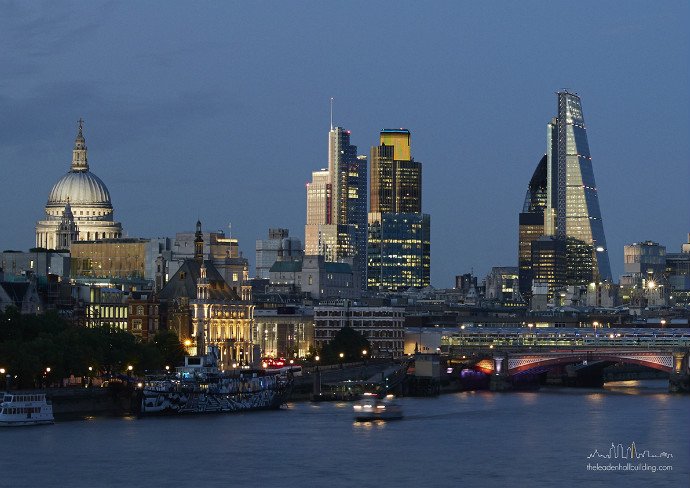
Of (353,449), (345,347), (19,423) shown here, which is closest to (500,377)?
(345,347)

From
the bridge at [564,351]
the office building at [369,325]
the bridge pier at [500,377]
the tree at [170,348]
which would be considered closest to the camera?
the tree at [170,348]

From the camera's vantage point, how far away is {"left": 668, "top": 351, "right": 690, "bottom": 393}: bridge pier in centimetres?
13475

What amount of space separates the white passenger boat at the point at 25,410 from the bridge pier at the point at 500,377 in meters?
47.4

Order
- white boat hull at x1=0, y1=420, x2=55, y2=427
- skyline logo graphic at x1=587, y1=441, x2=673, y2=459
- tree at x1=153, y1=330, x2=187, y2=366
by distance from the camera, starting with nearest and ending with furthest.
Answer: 1. skyline logo graphic at x1=587, y1=441, x2=673, y2=459
2. white boat hull at x1=0, y1=420, x2=55, y2=427
3. tree at x1=153, y1=330, x2=187, y2=366

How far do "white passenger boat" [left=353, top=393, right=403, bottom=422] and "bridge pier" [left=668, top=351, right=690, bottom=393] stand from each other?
31726mm

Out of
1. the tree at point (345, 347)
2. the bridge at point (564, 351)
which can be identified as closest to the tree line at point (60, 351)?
the tree at point (345, 347)

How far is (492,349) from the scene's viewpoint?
479ft

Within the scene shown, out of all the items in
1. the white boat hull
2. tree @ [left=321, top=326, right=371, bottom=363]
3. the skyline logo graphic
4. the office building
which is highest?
the office building

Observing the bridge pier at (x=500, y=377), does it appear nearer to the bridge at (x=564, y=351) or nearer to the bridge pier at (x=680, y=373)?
the bridge at (x=564, y=351)

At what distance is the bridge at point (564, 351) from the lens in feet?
450

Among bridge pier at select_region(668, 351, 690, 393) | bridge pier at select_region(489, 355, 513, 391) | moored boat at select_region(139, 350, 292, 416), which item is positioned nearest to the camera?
moored boat at select_region(139, 350, 292, 416)

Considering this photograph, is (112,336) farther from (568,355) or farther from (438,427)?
(568,355)

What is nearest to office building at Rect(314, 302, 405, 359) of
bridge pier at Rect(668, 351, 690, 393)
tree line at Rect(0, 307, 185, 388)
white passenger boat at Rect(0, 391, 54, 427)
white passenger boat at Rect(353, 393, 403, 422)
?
bridge pier at Rect(668, 351, 690, 393)

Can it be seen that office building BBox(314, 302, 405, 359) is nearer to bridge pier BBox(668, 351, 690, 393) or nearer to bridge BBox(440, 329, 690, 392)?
bridge BBox(440, 329, 690, 392)
